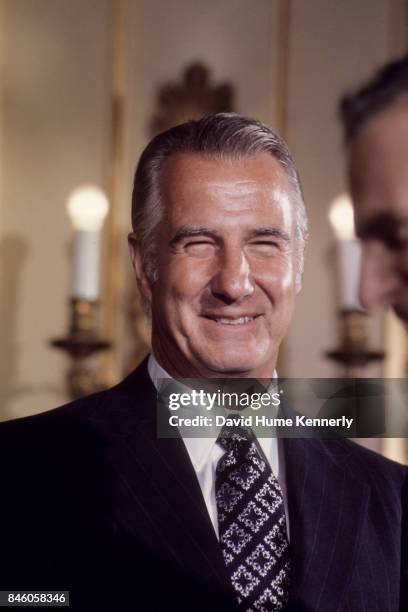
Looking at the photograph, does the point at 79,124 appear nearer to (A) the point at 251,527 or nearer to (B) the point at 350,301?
(B) the point at 350,301

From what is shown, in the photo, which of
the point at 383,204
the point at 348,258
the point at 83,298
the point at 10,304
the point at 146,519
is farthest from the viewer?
the point at 10,304

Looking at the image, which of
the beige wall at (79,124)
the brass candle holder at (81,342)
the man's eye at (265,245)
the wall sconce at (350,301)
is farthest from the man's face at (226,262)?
the beige wall at (79,124)

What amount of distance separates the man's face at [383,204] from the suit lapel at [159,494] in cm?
22

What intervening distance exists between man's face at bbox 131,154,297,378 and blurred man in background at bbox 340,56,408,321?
0.56 feet

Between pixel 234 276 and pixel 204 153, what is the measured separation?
83 mm

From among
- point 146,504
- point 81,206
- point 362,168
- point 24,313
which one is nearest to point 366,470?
point 146,504

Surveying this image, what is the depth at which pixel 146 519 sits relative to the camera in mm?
564

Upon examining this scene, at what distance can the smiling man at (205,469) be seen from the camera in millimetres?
548

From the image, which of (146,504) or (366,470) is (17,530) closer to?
(146,504)

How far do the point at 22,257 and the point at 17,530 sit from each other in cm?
74

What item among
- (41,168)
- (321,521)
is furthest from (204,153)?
(41,168)

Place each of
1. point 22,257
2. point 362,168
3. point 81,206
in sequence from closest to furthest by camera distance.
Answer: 1. point 362,168
2. point 81,206
3. point 22,257

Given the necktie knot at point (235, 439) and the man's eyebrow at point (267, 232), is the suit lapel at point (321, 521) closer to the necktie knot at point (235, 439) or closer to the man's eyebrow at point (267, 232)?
the necktie knot at point (235, 439)

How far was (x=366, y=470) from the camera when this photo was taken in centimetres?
63
